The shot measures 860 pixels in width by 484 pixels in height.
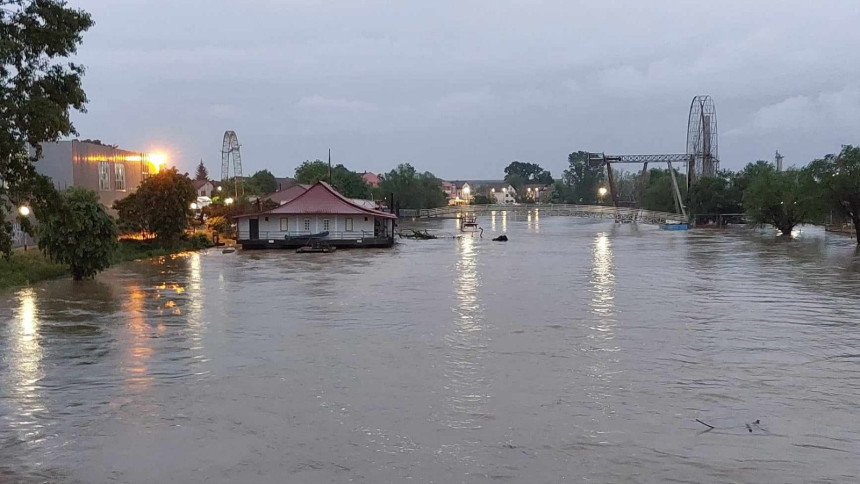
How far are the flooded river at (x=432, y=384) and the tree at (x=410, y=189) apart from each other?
285ft

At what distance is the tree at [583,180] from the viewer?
156700 millimetres

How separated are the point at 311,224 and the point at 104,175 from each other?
12781 millimetres

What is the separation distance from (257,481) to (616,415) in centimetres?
504

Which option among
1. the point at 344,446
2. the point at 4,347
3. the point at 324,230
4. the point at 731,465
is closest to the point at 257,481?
the point at 344,446

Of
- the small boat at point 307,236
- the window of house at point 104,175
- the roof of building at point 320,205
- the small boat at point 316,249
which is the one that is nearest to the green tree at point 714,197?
the roof of building at point 320,205

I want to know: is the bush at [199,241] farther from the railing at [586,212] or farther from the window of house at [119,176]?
the railing at [586,212]

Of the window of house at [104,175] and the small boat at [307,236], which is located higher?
the window of house at [104,175]

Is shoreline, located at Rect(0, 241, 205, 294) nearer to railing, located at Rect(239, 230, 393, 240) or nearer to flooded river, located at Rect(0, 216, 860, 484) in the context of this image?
flooded river, located at Rect(0, 216, 860, 484)

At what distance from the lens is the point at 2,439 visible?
962 centimetres

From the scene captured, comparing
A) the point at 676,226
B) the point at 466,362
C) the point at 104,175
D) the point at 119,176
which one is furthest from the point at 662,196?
the point at 466,362

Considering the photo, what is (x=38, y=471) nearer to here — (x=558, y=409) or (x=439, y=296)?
(x=558, y=409)

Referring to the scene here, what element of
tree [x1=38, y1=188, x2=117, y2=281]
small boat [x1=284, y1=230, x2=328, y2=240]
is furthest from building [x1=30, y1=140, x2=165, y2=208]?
small boat [x1=284, y1=230, x2=328, y2=240]

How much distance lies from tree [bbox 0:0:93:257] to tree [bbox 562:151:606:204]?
145 m

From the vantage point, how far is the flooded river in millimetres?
8859
